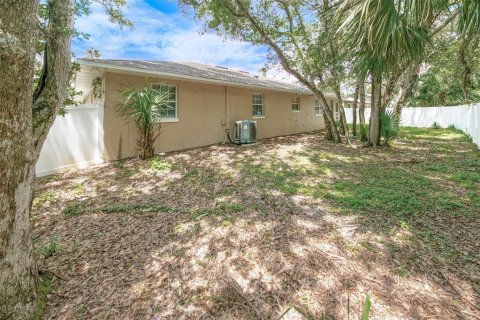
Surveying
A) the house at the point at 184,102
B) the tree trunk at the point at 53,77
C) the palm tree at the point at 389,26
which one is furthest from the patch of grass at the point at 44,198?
the palm tree at the point at 389,26

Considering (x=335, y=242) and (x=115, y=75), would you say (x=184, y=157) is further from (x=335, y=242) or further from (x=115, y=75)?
(x=335, y=242)

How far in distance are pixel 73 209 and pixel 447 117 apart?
21685 millimetres

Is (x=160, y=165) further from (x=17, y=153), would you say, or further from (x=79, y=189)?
(x=17, y=153)

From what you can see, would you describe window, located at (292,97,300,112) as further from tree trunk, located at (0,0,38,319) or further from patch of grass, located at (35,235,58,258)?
tree trunk, located at (0,0,38,319)

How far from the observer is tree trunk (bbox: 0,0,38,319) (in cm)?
195

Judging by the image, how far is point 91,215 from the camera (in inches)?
173

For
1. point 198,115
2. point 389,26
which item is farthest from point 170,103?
point 389,26

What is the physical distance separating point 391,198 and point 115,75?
7.73 m

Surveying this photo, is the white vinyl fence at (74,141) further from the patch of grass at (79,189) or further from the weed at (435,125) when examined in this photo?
the weed at (435,125)

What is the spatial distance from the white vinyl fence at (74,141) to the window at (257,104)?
24.0 ft

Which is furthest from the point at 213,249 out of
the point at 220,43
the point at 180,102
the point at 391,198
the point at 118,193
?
the point at 220,43

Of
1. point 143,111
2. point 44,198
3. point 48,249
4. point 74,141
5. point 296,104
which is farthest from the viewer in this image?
point 296,104

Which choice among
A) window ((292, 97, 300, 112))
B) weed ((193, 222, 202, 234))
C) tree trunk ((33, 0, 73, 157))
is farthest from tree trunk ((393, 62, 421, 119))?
tree trunk ((33, 0, 73, 157))

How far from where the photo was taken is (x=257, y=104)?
13.3m
